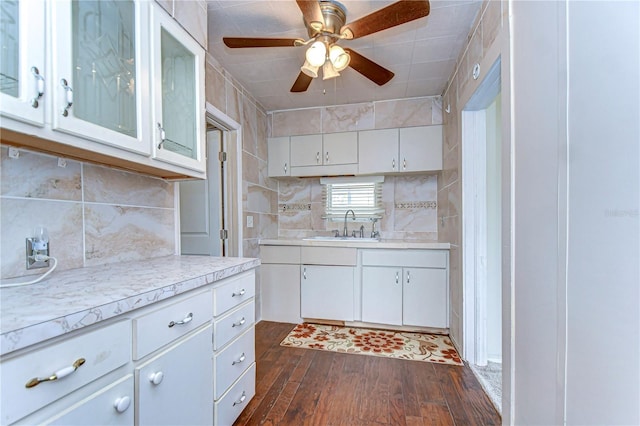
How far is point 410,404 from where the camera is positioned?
62.6 inches

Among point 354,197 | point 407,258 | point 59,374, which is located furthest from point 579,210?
point 354,197

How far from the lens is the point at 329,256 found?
2756 mm

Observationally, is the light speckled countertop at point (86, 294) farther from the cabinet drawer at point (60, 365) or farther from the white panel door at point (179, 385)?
the white panel door at point (179, 385)

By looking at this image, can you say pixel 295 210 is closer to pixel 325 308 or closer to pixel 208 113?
pixel 325 308

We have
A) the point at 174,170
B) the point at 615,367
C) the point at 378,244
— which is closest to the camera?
the point at 615,367

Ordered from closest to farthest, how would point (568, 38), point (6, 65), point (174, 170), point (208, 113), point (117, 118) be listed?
1. point (568, 38)
2. point (6, 65)
3. point (117, 118)
4. point (174, 170)
5. point (208, 113)

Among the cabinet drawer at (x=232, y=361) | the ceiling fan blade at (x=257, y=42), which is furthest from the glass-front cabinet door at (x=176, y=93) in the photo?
the cabinet drawer at (x=232, y=361)

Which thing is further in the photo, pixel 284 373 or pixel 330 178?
pixel 330 178

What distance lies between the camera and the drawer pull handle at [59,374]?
57 centimetres

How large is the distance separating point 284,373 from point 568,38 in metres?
2.19

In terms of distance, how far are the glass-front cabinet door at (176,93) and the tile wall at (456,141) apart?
166cm

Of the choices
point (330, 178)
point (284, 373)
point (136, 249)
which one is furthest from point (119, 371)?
point (330, 178)

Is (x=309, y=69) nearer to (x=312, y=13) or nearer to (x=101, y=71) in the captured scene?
(x=312, y=13)

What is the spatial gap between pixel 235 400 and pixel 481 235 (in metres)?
1.94
